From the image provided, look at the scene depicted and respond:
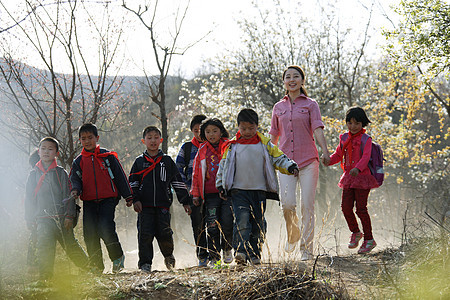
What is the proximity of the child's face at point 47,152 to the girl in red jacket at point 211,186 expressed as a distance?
166cm

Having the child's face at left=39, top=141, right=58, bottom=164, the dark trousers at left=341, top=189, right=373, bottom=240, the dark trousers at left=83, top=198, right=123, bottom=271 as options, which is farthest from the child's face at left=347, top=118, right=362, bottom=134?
the child's face at left=39, top=141, right=58, bottom=164

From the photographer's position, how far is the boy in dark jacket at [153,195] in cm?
524

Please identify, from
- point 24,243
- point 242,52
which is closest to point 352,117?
point 24,243

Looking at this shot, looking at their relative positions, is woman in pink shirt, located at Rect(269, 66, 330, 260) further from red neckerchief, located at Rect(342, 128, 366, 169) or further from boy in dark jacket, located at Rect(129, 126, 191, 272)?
boy in dark jacket, located at Rect(129, 126, 191, 272)

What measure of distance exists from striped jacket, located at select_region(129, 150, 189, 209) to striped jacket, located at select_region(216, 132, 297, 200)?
2.91 feet

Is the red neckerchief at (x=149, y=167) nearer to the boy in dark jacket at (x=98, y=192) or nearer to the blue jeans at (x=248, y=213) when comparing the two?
the boy in dark jacket at (x=98, y=192)

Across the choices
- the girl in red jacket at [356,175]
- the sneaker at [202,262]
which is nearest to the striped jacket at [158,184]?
the sneaker at [202,262]

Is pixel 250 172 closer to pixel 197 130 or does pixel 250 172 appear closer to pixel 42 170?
pixel 197 130

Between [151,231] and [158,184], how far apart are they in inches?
22.4

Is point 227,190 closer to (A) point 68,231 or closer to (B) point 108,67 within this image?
(A) point 68,231

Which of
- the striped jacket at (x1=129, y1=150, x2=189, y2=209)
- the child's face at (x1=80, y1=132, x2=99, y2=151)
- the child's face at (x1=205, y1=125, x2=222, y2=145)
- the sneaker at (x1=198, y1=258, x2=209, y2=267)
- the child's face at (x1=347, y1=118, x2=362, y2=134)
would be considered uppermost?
the child's face at (x1=347, y1=118, x2=362, y2=134)

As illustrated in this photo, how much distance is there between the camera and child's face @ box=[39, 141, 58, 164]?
4996 millimetres

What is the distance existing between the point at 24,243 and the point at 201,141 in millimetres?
3898

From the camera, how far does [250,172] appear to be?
4637 millimetres
